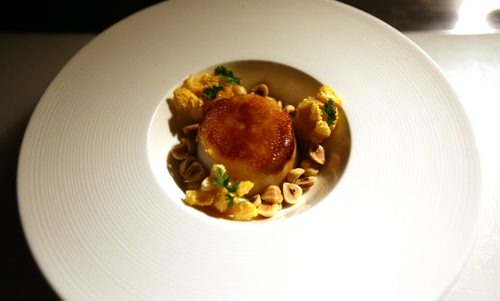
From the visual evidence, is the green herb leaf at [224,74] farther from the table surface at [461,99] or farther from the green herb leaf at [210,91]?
the table surface at [461,99]

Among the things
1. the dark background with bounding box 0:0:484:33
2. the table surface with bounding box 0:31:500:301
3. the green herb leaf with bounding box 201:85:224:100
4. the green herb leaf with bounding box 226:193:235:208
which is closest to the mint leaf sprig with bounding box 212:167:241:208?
the green herb leaf with bounding box 226:193:235:208

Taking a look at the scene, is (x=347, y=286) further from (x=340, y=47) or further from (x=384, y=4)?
(x=384, y=4)

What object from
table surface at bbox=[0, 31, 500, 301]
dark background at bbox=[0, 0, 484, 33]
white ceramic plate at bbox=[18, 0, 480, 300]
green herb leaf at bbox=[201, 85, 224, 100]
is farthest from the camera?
dark background at bbox=[0, 0, 484, 33]

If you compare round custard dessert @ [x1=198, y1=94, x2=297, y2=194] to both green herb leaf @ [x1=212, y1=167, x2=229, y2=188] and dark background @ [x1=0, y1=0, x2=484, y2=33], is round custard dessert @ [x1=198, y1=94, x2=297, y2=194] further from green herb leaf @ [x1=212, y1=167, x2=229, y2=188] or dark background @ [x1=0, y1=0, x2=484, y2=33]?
dark background @ [x1=0, y1=0, x2=484, y2=33]

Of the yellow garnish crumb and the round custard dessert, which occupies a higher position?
the round custard dessert

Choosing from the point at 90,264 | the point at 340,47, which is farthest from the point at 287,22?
the point at 90,264

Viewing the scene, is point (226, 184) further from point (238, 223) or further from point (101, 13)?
point (101, 13)

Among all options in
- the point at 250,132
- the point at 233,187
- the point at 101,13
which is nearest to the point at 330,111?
the point at 250,132

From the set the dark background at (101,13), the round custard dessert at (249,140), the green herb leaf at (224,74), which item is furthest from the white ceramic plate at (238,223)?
the dark background at (101,13)
